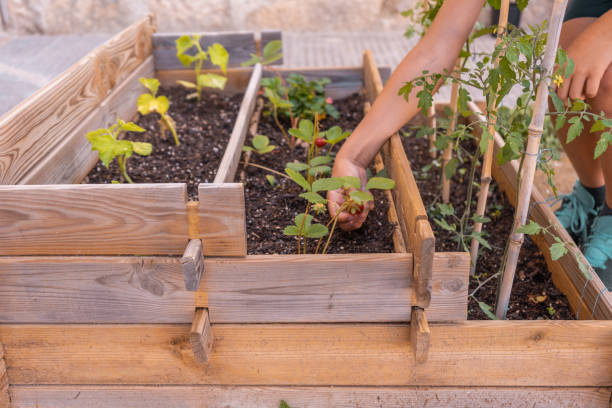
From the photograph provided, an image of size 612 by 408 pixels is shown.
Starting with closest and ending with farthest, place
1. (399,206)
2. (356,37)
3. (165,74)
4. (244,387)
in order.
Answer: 1. (244,387)
2. (399,206)
3. (165,74)
4. (356,37)

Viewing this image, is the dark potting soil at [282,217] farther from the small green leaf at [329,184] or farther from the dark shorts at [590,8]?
the dark shorts at [590,8]

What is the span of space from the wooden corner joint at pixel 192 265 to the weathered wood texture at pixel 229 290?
54mm

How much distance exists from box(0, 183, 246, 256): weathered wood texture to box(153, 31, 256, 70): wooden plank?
1583 mm

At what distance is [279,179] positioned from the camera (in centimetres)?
178

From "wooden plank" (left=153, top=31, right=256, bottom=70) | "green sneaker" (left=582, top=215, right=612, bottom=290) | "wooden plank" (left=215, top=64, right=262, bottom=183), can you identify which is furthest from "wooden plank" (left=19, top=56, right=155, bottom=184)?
"green sneaker" (left=582, top=215, right=612, bottom=290)

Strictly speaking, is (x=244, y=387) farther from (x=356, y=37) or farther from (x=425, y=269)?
(x=356, y=37)

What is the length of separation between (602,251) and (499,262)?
282 millimetres

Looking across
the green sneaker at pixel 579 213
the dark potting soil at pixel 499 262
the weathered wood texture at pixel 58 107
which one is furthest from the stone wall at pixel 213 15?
the green sneaker at pixel 579 213

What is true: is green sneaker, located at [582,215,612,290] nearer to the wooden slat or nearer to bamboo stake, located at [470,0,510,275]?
bamboo stake, located at [470,0,510,275]

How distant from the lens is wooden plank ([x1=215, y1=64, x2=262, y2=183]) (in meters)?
1.35

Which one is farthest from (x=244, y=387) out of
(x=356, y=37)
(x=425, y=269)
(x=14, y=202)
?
(x=356, y=37)

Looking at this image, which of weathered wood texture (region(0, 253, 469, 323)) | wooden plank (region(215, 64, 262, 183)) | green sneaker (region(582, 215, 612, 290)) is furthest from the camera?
green sneaker (region(582, 215, 612, 290))

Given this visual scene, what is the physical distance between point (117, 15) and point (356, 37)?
7.26ft

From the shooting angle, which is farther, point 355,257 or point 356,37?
point 356,37
